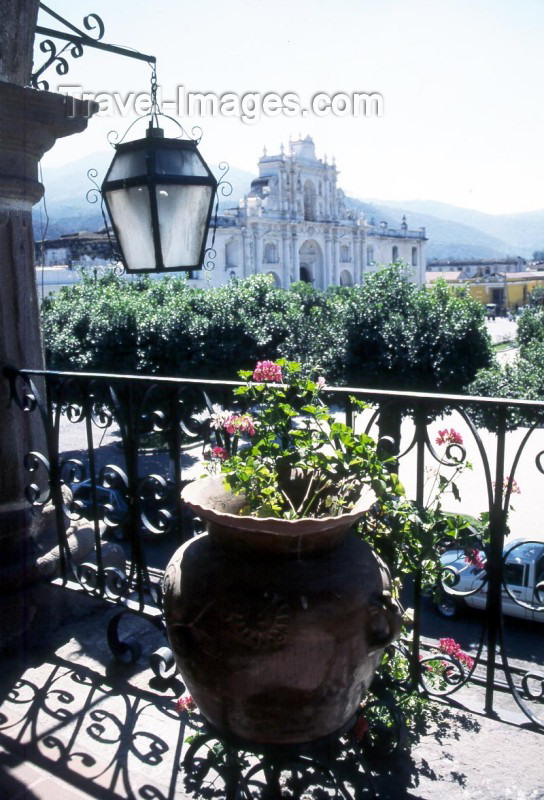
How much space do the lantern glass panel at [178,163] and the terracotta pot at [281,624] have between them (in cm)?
169

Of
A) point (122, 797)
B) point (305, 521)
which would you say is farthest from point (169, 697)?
point (305, 521)

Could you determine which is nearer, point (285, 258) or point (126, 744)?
point (126, 744)

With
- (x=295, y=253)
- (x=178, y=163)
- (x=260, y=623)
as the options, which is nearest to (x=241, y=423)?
(x=260, y=623)

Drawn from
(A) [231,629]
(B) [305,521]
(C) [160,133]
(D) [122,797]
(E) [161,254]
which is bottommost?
(D) [122,797]

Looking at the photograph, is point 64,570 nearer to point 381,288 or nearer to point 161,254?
point 161,254

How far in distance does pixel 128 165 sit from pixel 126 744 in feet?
7.16

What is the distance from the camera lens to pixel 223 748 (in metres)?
1.93

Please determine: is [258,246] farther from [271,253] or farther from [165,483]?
[165,483]

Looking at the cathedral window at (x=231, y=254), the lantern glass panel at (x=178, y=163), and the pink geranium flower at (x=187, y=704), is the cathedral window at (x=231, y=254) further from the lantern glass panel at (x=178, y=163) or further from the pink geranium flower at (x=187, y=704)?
the pink geranium flower at (x=187, y=704)

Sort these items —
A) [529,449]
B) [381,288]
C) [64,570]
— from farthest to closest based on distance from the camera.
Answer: [529,449] < [381,288] < [64,570]

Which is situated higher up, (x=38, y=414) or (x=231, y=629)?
(x=38, y=414)

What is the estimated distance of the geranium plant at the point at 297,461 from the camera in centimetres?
182

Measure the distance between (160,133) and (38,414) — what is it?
130 centimetres

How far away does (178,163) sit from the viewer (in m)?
2.92
